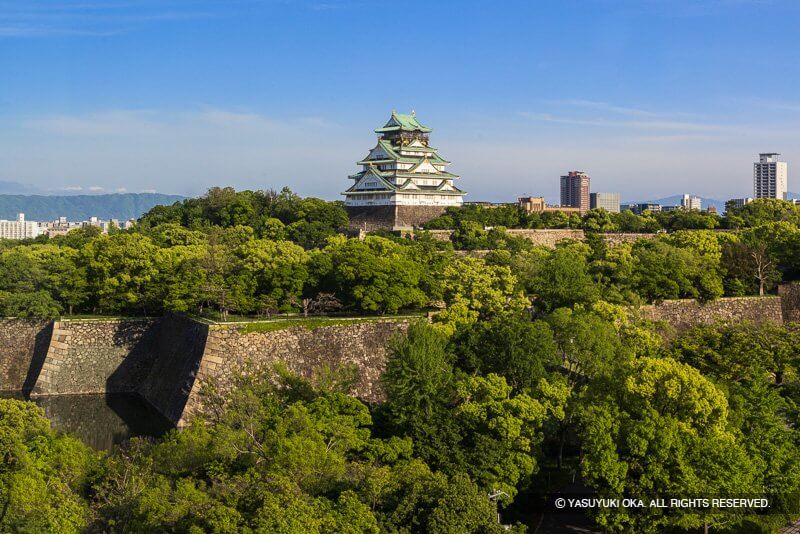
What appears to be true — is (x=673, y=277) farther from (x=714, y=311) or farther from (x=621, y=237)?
(x=621, y=237)

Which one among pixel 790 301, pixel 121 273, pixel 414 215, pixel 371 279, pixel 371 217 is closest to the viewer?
pixel 371 279

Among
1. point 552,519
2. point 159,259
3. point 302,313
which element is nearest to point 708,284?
point 302,313

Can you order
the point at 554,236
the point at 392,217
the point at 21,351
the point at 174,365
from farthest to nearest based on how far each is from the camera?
1. the point at 392,217
2. the point at 554,236
3. the point at 21,351
4. the point at 174,365

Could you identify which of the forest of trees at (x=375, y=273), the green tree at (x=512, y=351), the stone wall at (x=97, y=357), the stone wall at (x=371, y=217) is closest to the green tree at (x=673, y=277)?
the forest of trees at (x=375, y=273)

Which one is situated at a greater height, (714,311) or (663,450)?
(714,311)

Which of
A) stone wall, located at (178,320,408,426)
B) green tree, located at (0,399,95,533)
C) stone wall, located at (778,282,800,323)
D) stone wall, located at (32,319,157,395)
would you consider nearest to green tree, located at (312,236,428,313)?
stone wall, located at (178,320,408,426)

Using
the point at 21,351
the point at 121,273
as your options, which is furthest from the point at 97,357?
the point at 121,273

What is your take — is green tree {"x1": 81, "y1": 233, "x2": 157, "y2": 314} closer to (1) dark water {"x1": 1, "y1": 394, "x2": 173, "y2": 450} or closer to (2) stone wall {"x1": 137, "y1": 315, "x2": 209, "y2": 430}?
(2) stone wall {"x1": 137, "y1": 315, "x2": 209, "y2": 430}
